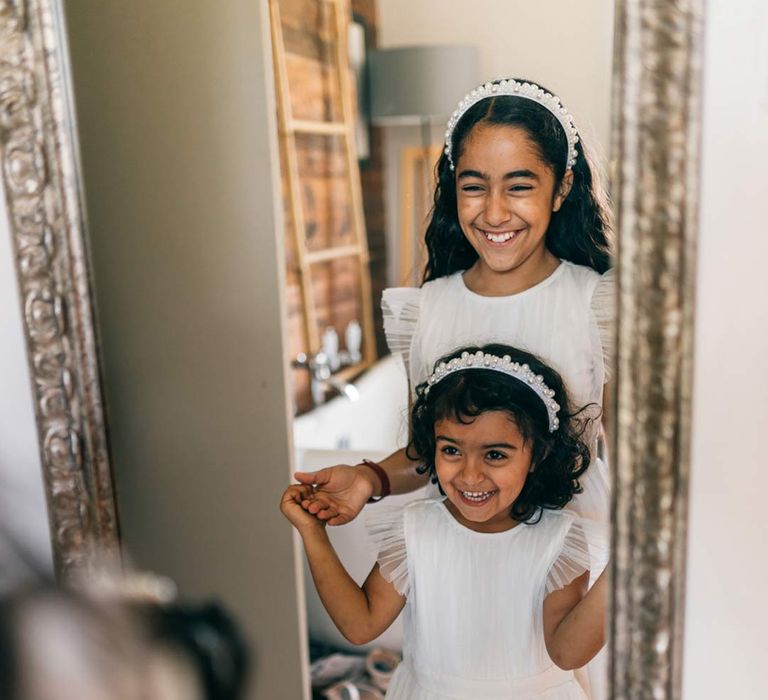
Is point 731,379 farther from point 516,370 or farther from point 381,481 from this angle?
point 381,481

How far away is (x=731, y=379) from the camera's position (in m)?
0.61

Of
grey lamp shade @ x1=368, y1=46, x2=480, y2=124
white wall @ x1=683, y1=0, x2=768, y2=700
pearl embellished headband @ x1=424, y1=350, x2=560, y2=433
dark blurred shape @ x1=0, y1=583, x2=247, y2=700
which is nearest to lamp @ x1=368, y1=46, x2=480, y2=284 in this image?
grey lamp shade @ x1=368, y1=46, x2=480, y2=124

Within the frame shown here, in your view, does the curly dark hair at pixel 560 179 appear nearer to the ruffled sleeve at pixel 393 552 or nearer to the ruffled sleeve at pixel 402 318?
the ruffled sleeve at pixel 402 318

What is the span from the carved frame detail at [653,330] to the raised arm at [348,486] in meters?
0.21

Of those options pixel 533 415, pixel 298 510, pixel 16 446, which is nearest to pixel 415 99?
pixel 533 415

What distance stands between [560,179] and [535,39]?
117 millimetres

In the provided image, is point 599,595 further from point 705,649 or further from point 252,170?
point 252,170

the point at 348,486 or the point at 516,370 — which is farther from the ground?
the point at 516,370

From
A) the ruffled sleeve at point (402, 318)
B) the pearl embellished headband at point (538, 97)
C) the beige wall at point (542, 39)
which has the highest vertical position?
the beige wall at point (542, 39)

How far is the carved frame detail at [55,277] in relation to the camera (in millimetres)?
738

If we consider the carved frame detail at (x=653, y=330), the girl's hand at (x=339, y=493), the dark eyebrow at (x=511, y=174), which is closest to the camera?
the carved frame detail at (x=653, y=330)

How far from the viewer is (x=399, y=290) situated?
75 centimetres

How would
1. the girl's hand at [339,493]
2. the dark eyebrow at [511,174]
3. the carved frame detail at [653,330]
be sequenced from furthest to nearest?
the girl's hand at [339,493]
the dark eyebrow at [511,174]
the carved frame detail at [653,330]

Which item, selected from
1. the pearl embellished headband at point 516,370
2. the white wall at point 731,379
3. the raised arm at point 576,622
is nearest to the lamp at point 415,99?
the pearl embellished headband at point 516,370
